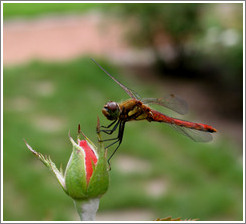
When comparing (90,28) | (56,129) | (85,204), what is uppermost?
(85,204)

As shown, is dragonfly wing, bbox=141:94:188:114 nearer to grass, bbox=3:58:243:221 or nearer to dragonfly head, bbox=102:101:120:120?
dragonfly head, bbox=102:101:120:120

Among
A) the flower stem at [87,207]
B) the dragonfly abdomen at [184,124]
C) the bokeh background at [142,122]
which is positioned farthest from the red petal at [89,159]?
the bokeh background at [142,122]

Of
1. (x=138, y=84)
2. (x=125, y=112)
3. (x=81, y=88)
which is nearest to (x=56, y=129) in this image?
(x=81, y=88)

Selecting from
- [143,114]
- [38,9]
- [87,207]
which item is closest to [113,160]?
[143,114]

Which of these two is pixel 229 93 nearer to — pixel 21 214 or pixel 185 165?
pixel 185 165

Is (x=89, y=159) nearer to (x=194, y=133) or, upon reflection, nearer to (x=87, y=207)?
(x=87, y=207)

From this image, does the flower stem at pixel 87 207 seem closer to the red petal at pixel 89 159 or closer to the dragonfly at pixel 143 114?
the red petal at pixel 89 159

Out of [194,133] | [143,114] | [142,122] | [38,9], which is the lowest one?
[38,9]
